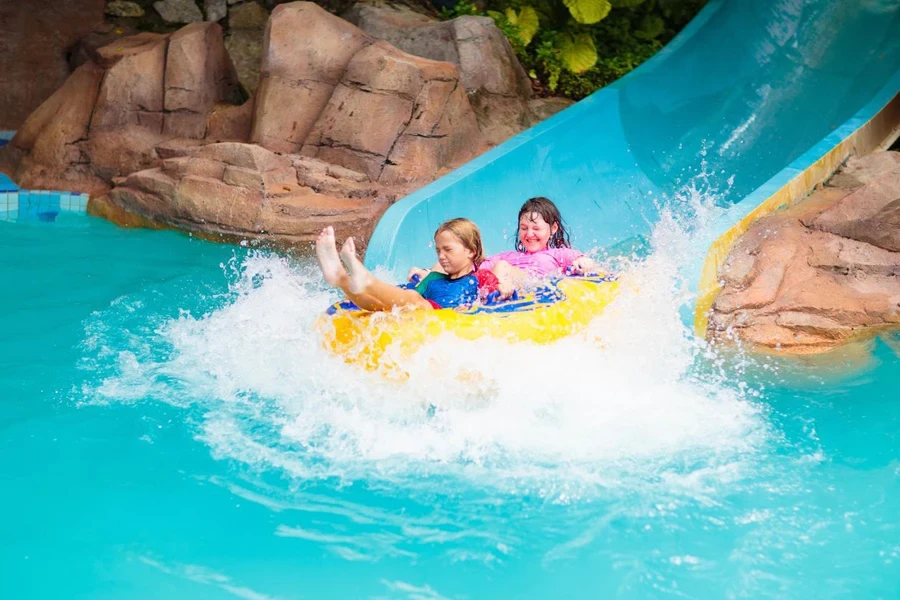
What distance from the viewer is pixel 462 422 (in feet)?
11.1

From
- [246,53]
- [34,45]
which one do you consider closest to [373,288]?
[246,53]

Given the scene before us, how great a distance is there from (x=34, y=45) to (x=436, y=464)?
622 cm

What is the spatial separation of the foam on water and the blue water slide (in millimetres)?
1261

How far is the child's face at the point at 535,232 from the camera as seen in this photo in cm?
438

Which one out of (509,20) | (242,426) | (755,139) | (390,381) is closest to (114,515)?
(242,426)

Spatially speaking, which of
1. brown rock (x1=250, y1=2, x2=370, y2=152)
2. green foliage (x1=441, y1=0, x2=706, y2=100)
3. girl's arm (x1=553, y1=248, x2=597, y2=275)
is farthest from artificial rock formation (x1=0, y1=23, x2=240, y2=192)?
girl's arm (x1=553, y1=248, x2=597, y2=275)

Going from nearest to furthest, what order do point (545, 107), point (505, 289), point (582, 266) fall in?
point (505, 289) → point (582, 266) → point (545, 107)

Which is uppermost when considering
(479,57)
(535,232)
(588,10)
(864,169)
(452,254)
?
(588,10)

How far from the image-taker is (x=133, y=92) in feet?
21.7

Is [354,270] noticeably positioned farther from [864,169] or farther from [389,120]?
[864,169]

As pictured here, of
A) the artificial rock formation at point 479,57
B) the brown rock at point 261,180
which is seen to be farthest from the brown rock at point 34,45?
the brown rock at point 261,180

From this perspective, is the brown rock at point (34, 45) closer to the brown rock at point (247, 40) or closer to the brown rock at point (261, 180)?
the brown rock at point (247, 40)

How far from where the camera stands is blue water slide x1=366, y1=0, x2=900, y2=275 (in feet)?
17.8

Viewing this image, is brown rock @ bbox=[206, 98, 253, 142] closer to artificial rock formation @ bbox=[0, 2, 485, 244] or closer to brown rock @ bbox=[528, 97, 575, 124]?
artificial rock formation @ bbox=[0, 2, 485, 244]
